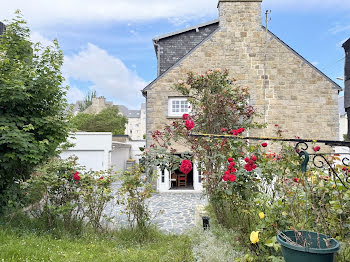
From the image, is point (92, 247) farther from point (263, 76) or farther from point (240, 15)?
point (240, 15)

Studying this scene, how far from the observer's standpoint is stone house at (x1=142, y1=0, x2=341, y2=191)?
1245cm

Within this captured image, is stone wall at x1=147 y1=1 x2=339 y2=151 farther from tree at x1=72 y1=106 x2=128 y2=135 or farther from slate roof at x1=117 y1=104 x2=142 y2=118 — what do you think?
slate roof at x1=117 y1=104 x2=142 y2=118

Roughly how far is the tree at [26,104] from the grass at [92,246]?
48.1 inches

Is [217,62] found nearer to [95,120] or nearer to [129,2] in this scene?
[129,2]

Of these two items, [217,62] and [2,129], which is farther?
[217,62]

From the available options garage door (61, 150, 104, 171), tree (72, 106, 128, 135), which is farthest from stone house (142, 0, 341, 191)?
tree (72, 106, 128, 135)

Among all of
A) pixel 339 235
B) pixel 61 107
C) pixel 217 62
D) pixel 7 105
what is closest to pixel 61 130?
pixel 61 107

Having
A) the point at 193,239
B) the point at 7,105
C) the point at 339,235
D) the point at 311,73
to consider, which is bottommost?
the point at 193,239

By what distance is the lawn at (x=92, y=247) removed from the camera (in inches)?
165

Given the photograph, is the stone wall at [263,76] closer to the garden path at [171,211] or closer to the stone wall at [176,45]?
the stone wall at [176,45]

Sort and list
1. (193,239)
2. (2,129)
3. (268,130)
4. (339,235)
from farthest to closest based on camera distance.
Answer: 1. (268,130)
2. (2,129)
3. (193,239)
4. (339,235)

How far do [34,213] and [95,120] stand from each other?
3376 cm

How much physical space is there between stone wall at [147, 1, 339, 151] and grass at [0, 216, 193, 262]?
25.5ft

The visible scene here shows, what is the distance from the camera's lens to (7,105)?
5.96m
